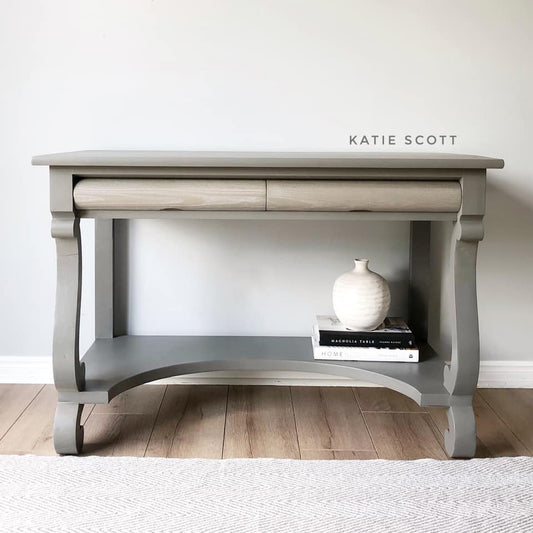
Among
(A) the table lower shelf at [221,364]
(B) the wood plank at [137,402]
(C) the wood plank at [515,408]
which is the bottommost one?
(C) the wood plank at [515,408]

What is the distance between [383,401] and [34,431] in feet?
3.16

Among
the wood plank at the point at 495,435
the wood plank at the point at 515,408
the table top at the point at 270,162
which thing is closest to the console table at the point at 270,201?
the table top at the point at 270,162

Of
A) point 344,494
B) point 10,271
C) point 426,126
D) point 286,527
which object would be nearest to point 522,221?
point 426,126

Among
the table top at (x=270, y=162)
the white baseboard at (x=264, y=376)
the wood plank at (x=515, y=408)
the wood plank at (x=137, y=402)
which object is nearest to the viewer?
the table top at (x=270, y=162)

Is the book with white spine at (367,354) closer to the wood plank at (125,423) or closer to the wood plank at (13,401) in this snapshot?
the wood plank at (125,423)

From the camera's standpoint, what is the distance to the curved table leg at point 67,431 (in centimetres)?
170

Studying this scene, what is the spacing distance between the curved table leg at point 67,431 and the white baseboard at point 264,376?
0.52m

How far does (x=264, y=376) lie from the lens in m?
2.23

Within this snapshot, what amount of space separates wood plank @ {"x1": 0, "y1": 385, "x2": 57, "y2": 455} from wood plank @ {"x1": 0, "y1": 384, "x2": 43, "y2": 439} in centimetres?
Answer: 1

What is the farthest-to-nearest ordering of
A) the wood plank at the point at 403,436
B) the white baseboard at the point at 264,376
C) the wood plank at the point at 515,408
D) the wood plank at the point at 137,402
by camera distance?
the white baseboard at the point at 264,376 < the wood plank at the point at 137,402 < the wood plank at the point at 515,408 < the wood plank at the point at 403,436

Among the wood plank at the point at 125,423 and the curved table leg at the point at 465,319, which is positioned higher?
the curved table leg at the point at 465,319

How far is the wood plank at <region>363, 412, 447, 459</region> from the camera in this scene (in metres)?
1.75

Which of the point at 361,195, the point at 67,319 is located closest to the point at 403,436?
the point at 361,195

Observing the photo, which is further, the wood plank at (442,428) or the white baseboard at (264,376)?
the white baseboard at (264,376)
